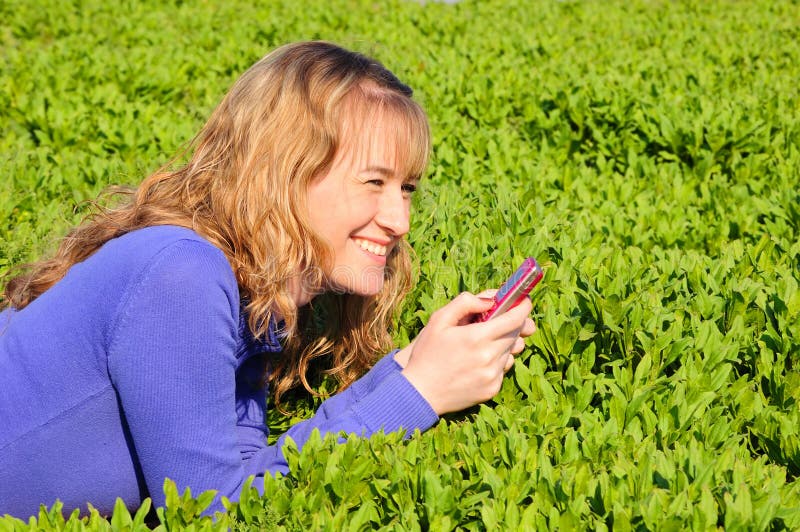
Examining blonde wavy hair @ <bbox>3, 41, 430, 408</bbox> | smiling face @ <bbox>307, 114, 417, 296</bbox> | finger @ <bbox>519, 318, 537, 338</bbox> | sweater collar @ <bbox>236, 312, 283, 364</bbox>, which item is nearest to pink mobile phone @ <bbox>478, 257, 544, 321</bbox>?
finger @ <bbox>519, 318, 537, 338</bbox>

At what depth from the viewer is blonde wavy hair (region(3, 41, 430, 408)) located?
8.77ft

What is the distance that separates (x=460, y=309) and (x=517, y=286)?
206 mm

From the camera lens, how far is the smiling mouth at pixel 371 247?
111 inches

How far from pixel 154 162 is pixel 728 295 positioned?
11.0 feet

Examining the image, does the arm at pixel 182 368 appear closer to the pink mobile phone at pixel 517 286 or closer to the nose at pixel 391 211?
the nose at pixel 391 211

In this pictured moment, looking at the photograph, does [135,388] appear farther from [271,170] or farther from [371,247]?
[371,247]

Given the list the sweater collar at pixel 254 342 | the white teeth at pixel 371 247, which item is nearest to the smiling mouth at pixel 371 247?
the white teeth at pixel 371 247

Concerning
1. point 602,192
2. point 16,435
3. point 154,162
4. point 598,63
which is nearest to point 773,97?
point 598,63

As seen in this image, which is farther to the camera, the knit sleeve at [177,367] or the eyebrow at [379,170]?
the eyebrow at [379,170]

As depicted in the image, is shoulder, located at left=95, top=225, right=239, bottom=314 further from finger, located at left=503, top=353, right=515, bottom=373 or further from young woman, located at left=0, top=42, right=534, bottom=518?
finger, located at left=503, top=353, right=515, bottom=373

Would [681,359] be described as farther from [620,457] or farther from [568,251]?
[568,251]

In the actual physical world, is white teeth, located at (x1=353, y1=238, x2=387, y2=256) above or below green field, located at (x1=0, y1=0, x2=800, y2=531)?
above

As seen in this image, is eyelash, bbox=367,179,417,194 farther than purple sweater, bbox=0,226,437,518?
Yes

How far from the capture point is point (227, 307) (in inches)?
94.7
